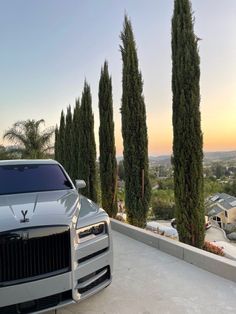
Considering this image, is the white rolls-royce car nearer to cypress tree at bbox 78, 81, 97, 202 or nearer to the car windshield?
the car windshield

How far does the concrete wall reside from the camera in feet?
14.1

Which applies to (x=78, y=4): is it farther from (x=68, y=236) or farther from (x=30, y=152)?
(x=30, y=152)

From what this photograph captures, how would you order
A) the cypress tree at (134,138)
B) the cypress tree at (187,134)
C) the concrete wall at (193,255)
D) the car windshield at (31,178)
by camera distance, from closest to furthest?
the concrete wall at (193,255), the car windshield at (31,178), the cypress tree at (187,134), the cypress tree at (134,138)

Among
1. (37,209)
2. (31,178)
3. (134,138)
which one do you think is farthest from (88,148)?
(37,209)

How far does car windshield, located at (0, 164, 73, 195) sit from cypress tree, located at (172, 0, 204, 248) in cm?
267

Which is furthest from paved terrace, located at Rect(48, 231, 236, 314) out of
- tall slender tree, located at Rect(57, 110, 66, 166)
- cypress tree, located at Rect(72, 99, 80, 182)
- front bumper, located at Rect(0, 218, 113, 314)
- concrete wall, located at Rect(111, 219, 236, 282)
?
tall slender tree, located at Rect(57, 110, 66, 166)

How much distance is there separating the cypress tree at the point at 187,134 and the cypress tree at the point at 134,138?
1837 mm

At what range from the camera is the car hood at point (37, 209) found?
9.46 feet

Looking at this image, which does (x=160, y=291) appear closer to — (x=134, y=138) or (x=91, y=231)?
(x=91, y=231)

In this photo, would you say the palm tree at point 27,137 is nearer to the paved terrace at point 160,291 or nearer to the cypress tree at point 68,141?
the cypress tree at point 68,141

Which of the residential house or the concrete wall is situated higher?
the concrete wall

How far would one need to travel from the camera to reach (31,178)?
4.81 metres

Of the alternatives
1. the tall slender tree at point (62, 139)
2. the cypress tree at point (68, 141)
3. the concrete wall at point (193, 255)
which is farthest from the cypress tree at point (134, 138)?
the tall slender tree at point (62, 139)

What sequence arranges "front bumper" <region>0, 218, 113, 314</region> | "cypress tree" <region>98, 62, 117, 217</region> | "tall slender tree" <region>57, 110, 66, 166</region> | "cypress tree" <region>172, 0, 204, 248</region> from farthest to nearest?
1. "tall slender tree" <region>57, 110, 66, 166</region>
2. "cypress tree" <region>98, 62, 117, 217</region>
3. "cypress tree" <region>172, 0, 204, 248</region>
4. "front bumper" <region>0, 218, 113, 314</region>
